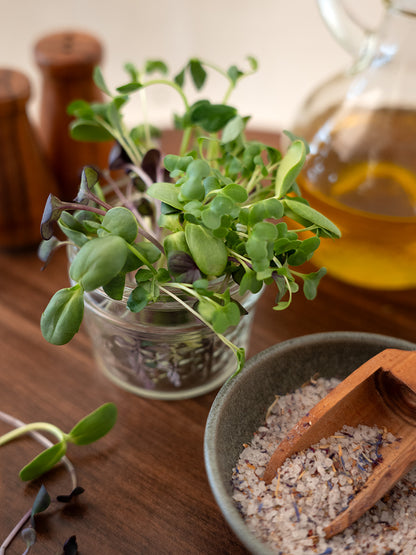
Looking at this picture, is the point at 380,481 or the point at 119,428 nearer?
the point at 380,481

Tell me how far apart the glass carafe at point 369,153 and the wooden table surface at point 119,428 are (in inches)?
2.0

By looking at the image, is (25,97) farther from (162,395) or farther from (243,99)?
(243,99)

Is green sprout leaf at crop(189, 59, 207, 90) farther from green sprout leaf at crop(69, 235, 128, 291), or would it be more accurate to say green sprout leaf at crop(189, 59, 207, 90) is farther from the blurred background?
the blurred background

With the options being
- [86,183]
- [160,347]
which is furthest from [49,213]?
[160,347]

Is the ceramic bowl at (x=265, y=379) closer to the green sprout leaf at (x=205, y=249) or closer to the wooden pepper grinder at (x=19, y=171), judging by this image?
the green sprout leaf at (x=205, y=249)

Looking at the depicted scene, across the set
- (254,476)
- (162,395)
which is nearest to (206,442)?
(254,476)

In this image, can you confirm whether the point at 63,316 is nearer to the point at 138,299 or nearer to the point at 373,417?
the point at 138,299

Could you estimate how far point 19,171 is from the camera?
0.70 meters

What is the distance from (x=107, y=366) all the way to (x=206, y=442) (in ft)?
0.62

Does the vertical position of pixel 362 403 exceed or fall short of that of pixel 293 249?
it falls short

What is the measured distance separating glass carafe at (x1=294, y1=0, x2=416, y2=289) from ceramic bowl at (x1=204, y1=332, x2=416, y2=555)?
0.44ft

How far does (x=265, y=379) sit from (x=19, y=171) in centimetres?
37

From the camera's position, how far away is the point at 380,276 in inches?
25.2

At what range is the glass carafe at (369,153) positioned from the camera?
2.01ft
